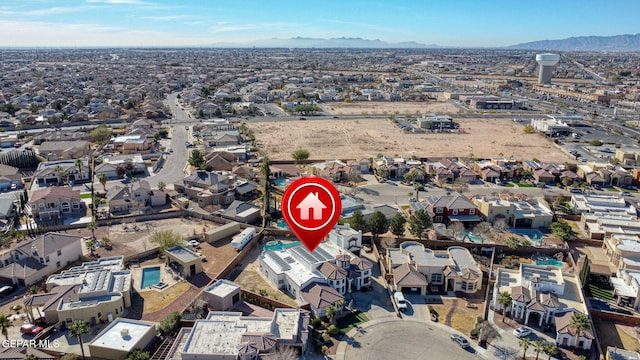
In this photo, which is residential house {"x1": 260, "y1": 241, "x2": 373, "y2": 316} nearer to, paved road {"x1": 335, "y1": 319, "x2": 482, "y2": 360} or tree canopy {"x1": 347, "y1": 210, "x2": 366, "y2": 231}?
paved road {"x1": 335, "y1": 319, "x2": 482, "y2": 360}

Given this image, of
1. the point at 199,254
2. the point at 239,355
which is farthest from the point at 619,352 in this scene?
the point at 199,254

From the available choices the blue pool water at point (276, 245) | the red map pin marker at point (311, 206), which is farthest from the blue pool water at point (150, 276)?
the red map pin marker at point (311, 206)

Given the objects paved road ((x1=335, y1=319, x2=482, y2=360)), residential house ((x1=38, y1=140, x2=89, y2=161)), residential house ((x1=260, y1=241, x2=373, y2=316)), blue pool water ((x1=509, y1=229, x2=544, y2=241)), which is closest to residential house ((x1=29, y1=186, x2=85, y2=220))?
residential house ((x1=38, y1=140, x2=89, y2=161))

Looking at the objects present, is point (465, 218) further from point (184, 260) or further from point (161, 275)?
point (161, 275)

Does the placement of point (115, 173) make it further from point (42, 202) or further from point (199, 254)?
point (199, 254)

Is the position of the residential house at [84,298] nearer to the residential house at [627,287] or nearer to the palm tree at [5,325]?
the palm tree at [5,325]

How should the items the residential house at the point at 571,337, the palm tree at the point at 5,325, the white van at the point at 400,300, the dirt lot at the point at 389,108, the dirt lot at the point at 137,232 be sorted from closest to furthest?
1. the palm tree at the point at 5,325
2. the residential house at the point at 571,337
3. the white van at the point at 400,300
4. the dirt lot at the point at 137,232
5. the dirt lot at the point at 389,108

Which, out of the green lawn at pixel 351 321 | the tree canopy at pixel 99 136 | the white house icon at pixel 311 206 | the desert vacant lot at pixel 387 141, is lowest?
the green lawn at pixel 351 321
